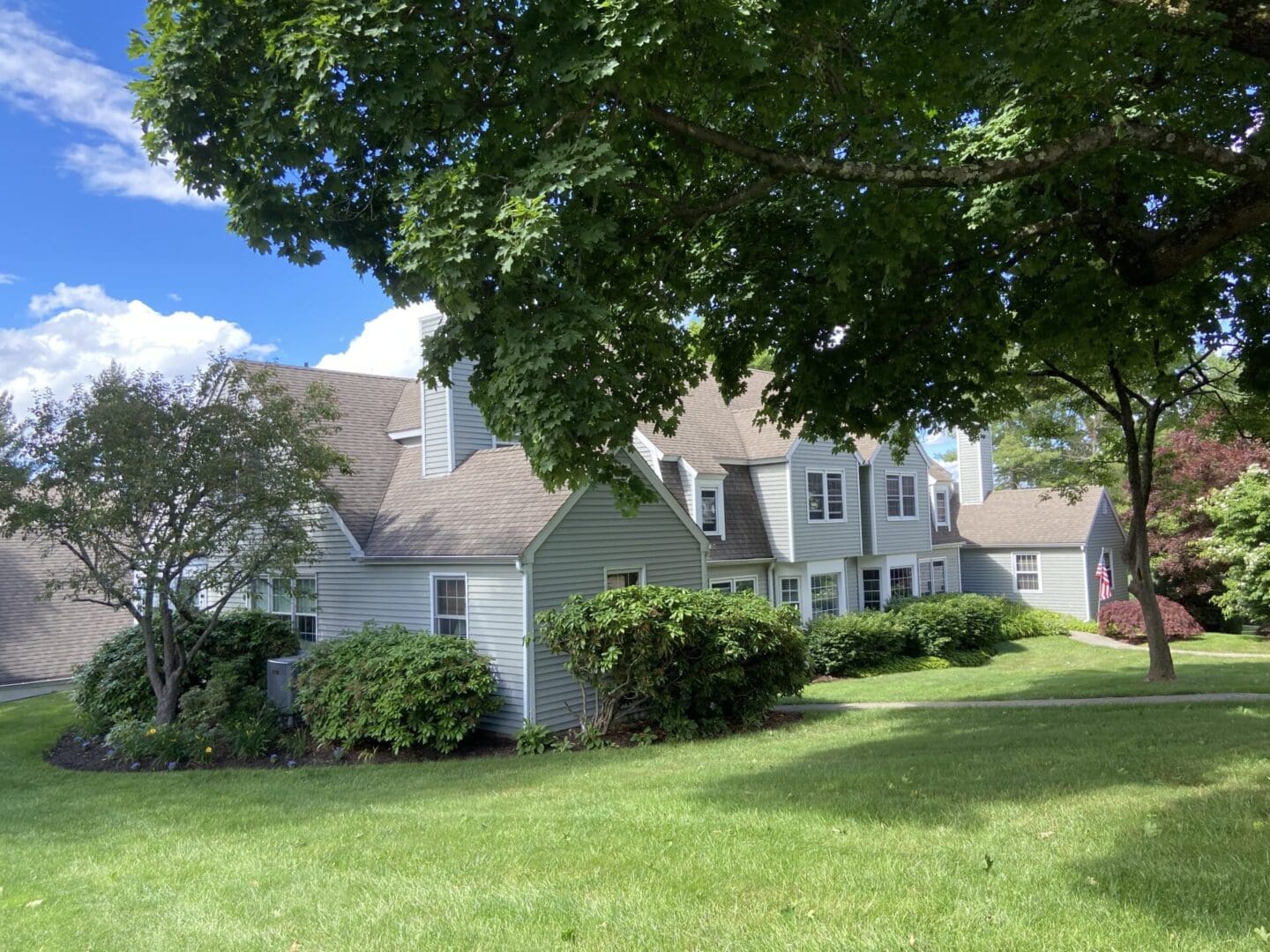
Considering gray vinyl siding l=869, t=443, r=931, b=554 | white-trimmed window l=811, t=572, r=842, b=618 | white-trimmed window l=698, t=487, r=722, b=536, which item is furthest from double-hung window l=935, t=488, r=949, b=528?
white-trimmed window l=698, t=487, r=722, b=536

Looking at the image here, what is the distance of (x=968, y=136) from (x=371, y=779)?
10.5 metres

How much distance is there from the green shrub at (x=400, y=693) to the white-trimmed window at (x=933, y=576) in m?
20.8

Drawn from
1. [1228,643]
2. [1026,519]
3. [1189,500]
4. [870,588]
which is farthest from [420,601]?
[1026,519]

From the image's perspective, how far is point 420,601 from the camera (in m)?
16.7

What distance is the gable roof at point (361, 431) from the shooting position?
18.7 meters

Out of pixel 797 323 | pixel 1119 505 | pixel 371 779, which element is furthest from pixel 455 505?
pixel 1119 505

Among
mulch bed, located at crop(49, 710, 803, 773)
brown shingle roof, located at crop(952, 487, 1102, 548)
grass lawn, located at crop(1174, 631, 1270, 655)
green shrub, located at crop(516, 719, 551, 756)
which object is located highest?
brown shingle roof, located at crop(952, 487, 1102, 548)

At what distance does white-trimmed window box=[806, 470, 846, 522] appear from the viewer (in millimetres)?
25969

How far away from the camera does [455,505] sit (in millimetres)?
17578

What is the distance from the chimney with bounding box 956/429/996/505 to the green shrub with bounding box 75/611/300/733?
29934 mm

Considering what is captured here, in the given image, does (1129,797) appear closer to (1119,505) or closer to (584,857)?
(584,857)

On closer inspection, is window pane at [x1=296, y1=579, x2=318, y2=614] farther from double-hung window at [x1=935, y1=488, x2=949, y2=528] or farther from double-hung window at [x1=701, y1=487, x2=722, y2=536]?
double-hung window at [x1=935, y1=488, x2=949, y2=528]

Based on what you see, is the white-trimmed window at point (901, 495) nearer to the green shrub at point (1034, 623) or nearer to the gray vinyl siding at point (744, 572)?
the green shrub at point (1034, 623)

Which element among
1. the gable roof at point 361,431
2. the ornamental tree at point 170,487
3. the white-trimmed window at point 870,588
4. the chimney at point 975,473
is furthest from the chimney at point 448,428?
the chimney at point 975,473
